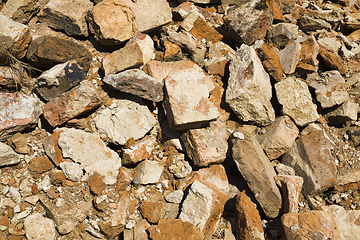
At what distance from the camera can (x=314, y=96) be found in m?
3.85

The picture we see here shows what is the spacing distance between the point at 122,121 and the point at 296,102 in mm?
2616

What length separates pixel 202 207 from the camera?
2.63 m

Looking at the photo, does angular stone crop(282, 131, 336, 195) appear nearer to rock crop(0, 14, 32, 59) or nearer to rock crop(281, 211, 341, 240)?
rock crop(281, 211, 341, 240)

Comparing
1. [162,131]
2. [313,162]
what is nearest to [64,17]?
[162,131]

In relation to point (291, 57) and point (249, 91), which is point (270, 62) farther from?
point (249, 91)

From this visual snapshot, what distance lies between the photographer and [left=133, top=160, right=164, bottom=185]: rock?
299 centimetres

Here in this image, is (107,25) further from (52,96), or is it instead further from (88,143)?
(88,143)

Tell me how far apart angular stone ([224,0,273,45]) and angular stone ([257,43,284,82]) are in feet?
1.26

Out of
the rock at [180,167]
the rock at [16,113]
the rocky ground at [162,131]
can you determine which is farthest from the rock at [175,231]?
the rock at [16,113]

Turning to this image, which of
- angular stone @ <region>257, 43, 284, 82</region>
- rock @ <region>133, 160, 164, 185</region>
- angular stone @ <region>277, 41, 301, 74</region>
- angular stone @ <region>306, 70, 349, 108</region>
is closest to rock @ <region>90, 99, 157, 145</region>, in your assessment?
rock @ <region>133, 160, 164, 185</region>

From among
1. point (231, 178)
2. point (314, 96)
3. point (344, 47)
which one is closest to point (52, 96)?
point (231, 178)

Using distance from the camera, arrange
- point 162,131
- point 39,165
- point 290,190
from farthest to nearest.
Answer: point 162,131 < point 290,190 < point 39,165

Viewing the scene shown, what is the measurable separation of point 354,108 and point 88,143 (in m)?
4.14

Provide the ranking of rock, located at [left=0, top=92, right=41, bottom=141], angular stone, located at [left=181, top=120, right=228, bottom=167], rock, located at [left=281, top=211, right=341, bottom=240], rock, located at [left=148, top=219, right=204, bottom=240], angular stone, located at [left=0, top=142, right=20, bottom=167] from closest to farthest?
rock, located at [left=148, top=219, right=204, bottom=240] < rock, located at [left=281, top=211, right=341, bottom=240] < angular stone, located at [left=0, top=142, right=20, bottom=167] < rock, located at [left=0, top=92, right=41, bottom=141] < angular stone, located at [left=181, top=120, right=228, bottom=167]
